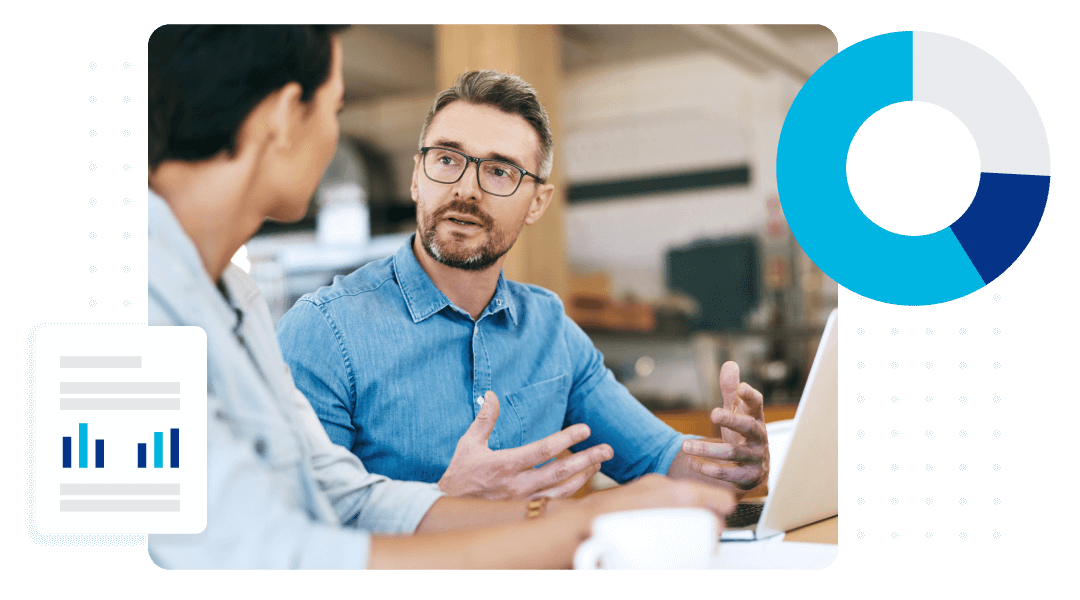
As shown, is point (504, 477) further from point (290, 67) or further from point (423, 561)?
point (290, 67)

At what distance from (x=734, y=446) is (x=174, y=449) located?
0.91 m

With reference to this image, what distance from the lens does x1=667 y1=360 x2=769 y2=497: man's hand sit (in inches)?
48.0

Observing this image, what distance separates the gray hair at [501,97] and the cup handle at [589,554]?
59cm

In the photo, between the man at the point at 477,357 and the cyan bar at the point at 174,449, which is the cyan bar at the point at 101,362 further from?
the man at the point at 477,357

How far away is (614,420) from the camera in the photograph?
124cm

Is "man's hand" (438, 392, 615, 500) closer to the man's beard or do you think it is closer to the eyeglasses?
the man's beard

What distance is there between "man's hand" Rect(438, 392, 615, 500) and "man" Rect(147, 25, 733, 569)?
30mm

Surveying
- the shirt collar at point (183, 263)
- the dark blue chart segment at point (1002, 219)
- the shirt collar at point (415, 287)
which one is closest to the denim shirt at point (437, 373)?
the shirt collar at point (415, 287)

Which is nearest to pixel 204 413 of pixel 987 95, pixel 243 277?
pixel 243 277

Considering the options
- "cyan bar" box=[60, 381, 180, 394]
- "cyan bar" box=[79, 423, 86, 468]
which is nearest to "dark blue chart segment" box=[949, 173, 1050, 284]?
"cyan bar" box=[60, 381, 180, 394]

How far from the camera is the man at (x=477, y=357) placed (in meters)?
1.14

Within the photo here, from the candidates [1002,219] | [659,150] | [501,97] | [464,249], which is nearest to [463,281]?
[464,249]

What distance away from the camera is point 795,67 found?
3.96ft

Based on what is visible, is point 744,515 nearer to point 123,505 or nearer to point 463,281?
point 463,281
